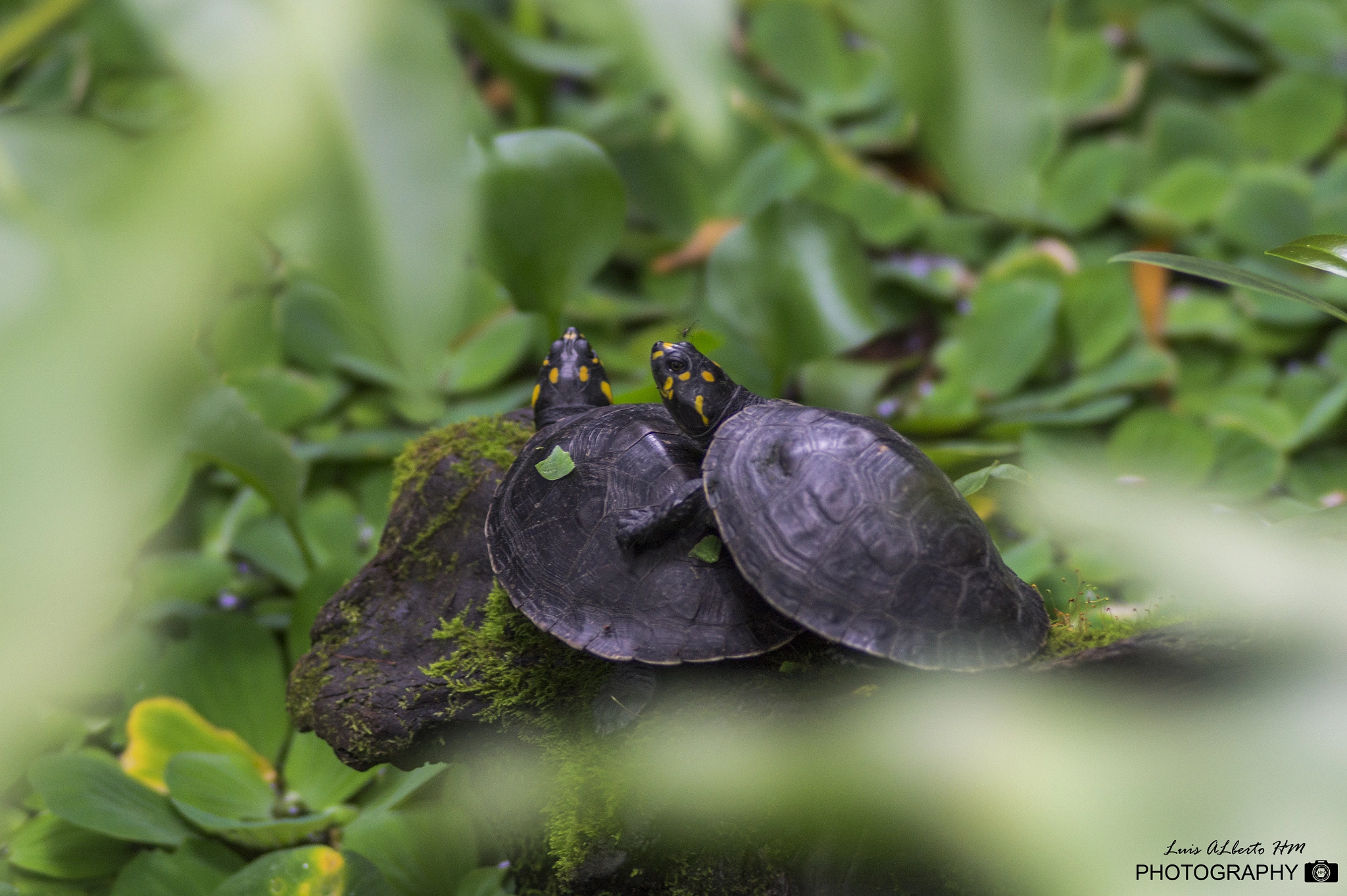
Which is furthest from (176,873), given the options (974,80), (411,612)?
(974,80)

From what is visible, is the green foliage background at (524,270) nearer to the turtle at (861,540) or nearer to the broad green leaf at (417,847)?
the broad green leaf at (417,847)

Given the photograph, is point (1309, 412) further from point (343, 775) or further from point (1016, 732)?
point (343, 775)

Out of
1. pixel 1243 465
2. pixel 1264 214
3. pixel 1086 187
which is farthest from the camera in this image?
pixel 1086 187

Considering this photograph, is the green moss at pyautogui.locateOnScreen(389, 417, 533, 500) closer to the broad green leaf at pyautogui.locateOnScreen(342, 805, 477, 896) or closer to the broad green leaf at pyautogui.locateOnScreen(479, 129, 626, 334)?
the broad green leaf at pyautogui.locateOnScreen(479, 129, 626, 334)

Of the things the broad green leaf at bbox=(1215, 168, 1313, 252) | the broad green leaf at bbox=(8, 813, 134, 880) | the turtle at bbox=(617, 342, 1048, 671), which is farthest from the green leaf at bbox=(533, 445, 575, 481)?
the broad green leaf at bbox=(1215, 168, 1313, 252)

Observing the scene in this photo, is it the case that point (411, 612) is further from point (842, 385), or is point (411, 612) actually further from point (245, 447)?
point (842, 385)

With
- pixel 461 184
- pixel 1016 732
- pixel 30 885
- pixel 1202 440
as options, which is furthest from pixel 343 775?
pixel 1202 440
